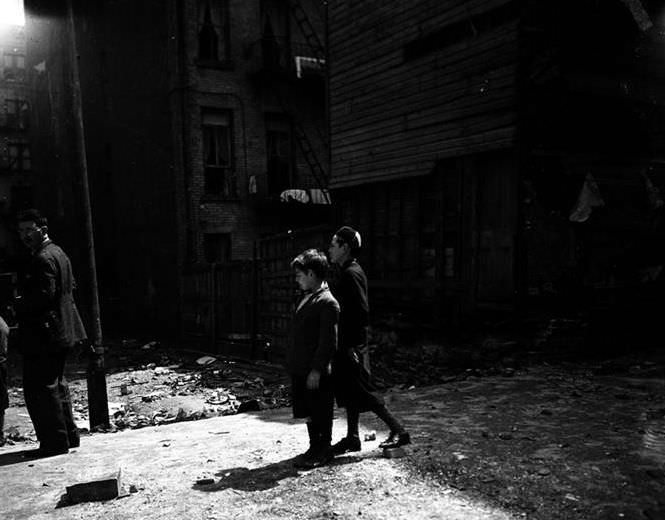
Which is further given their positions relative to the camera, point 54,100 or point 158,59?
point 54,100

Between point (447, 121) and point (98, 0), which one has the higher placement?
point (98, 0)


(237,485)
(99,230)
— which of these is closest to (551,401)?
(237,485)

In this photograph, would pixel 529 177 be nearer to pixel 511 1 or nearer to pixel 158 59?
pixel 511 1

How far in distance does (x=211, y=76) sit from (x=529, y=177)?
12.5m

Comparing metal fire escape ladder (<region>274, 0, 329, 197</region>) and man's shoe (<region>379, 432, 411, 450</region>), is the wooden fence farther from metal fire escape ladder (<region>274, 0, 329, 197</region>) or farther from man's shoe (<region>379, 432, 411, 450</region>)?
man's shoe (<region>379, 432, 411, 450</region>)

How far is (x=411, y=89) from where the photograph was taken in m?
12.9

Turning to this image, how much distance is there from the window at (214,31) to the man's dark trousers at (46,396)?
1572cm

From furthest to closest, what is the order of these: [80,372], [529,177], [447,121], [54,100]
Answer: [54,100]
[80,372]
[447,121]
[529,177]

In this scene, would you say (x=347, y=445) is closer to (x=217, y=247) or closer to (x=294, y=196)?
(x=294, y=196)

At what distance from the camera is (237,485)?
15.2 feet

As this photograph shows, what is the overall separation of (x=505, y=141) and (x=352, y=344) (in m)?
6.78

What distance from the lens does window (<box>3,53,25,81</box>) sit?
145ft

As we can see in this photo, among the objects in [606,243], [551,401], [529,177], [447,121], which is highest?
[447,121]

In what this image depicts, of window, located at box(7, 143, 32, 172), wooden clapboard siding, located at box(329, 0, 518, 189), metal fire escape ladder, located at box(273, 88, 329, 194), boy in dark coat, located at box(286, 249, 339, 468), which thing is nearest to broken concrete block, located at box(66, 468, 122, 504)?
boy in dark coat, located at box(286, 249, 339, 468)
